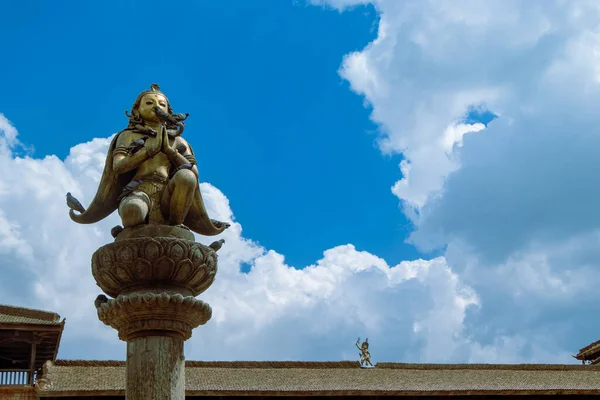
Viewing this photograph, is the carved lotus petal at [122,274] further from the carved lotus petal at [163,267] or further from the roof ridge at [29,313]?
the roof ridge at [29,313]

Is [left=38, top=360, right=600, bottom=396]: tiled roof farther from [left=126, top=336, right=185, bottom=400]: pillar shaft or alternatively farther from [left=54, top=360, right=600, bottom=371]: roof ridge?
[left=126, top=336, right=185, bottom=400]: pillar shaft

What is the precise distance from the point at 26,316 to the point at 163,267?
2784cm

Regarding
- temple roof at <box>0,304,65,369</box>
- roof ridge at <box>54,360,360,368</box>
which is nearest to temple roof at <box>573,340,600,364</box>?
roof ridge at <box>54,360,360,368</box>

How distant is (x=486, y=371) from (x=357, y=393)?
9.65 m

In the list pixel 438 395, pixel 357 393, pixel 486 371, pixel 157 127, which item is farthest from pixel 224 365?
pixel 157 127

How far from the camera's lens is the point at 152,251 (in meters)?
8.94

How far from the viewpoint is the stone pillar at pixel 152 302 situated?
8.83 metres

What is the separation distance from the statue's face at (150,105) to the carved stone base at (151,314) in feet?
8.31

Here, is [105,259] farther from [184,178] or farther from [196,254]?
[184,178]

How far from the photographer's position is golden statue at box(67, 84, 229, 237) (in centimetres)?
968

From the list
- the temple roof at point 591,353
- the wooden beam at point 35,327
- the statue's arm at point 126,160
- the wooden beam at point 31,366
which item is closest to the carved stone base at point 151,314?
the statue's arm at point 126,160

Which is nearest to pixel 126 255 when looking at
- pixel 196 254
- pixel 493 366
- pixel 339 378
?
pixel 196 254

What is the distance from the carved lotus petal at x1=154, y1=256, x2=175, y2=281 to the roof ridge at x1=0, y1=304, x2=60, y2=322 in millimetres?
26817

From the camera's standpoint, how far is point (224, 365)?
3566 cm
